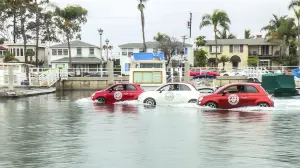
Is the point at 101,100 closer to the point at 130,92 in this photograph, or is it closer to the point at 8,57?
the point at 130,92

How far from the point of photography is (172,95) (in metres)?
26.7

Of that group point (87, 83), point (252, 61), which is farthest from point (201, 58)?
point (87, 83)

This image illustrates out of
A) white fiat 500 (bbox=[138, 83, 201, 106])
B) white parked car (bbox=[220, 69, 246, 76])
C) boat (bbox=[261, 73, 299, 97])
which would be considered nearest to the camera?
white fiat 500 (bbox=[138, 83, 201, 106])

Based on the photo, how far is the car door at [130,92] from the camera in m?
29.7

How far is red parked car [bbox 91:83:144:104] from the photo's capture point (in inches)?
1170

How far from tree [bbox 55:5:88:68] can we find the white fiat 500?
53.8m

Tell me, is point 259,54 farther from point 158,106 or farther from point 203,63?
point 158,106

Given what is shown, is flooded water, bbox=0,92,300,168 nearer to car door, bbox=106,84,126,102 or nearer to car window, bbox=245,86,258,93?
car window, bbox=245,86,258,93

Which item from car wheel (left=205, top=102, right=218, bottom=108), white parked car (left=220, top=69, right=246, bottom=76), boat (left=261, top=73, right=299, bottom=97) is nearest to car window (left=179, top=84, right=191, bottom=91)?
car wheel (left=205, top=102, right=218, bottom=108)

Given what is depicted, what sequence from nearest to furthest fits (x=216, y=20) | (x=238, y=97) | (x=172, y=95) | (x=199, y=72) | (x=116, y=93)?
1. (x=238, y=97)
2. (x=172, y=95)
3. (x=116, y=93)
4. (x=199, y=72)
5. (x=216, y=20)

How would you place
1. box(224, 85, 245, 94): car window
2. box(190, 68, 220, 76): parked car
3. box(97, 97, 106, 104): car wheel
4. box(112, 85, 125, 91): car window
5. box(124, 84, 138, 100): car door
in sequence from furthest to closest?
box(190, 68, 220, 76): parked car, box(97, 97, 106, 104): car wheel, box(112, 85, 125, 91): car window, box(124, 84, 138, 100): car door, box(224, 85, 245, 94): car window

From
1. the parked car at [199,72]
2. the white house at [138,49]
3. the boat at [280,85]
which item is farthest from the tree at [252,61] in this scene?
the boat at [280,85]

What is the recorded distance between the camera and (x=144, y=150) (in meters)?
12.7

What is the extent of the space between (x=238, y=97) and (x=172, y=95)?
414 cm
